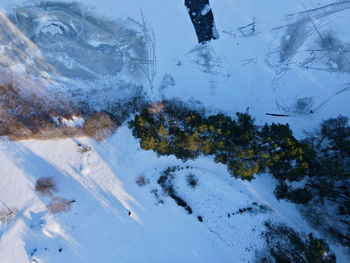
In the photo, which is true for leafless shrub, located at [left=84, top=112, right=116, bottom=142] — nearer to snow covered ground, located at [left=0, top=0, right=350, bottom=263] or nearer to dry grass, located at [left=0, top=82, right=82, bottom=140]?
snow covered ground, located at [left=0, top=0, right=350, bottom=263]

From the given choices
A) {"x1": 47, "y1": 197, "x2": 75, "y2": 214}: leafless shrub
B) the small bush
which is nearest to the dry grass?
{"x1": 47, "y1": 197, "x2": 75, "y2": 214}: leafless shrub

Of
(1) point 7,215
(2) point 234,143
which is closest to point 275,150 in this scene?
(2) point 234,143

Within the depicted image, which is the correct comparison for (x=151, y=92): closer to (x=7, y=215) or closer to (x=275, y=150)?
(x=275, y=150)

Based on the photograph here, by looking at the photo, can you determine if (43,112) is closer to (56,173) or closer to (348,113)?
(56,173)

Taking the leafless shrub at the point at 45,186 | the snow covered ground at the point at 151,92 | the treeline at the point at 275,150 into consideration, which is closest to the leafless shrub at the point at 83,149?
the snow covered ground at the point at 151,92

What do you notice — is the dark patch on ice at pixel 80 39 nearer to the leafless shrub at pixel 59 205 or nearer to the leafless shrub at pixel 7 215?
the leafless shrub at pixel 59 205

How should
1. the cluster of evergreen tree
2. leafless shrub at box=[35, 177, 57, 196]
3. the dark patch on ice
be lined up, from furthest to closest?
the dark patch on ice < leafless shrub at box=[35, 177, 57, 196] < the cluster of evergreen tree

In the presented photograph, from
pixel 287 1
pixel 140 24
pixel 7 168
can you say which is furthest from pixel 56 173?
pixel 287 1

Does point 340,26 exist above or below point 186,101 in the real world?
above
